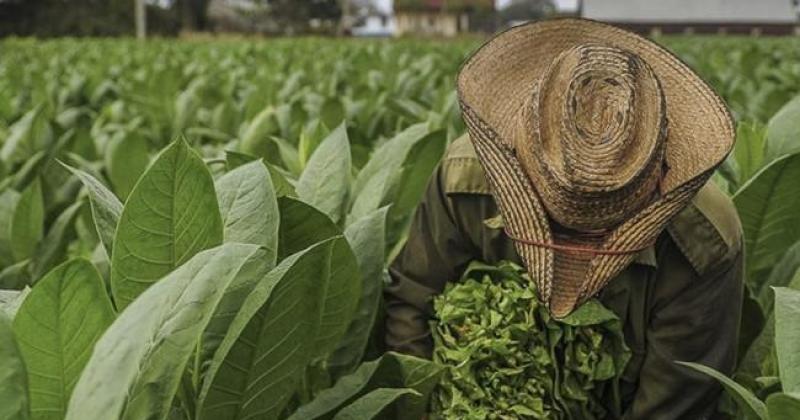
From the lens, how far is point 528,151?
1.86 metres

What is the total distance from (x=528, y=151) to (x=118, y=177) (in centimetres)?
163

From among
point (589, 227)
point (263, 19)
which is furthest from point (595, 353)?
point (263, 19)

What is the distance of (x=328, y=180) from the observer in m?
2.20

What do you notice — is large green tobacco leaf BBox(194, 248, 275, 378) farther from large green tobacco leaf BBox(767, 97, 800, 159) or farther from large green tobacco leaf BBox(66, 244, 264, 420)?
large green tobacco leaf BBox(767, 97, 800, 159)

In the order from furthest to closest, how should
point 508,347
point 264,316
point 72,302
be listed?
point 508,347
point 264,316
point 72,302

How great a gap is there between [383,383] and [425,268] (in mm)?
348

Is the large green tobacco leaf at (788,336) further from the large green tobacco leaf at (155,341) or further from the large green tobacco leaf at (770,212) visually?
the large green tobacco leaf at (770,212)

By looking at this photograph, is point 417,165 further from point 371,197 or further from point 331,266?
point 331,266

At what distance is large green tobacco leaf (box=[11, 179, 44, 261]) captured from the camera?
8.73 feet

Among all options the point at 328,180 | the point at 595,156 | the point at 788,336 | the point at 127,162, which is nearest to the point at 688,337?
the point at 595,156

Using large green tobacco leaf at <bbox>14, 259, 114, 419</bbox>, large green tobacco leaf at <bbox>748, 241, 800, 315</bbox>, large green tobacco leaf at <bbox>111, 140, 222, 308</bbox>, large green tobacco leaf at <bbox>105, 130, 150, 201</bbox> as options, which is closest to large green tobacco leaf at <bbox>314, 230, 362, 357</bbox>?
large green tobacco leaf at <bbox>111, 140, 222, 308</bbox>

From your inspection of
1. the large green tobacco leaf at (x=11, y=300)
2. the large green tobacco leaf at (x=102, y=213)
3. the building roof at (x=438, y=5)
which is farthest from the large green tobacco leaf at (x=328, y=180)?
the building roof at (x=438, y=5)

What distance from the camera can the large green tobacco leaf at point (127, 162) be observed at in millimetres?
3156

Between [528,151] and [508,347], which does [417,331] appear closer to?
[508,347]
